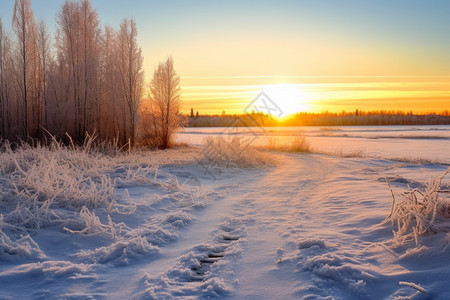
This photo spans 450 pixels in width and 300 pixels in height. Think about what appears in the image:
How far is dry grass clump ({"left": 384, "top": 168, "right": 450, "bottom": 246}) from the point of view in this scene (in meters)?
3.17

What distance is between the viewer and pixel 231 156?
11367 mm

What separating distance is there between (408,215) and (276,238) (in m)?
1.46

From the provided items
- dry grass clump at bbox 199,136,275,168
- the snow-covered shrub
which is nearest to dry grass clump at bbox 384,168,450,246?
the snow-covered shrub

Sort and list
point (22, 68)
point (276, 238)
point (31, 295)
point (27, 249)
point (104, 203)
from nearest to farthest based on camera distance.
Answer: point (31, 295), point (27, 249), point (276, 238), point (104, 203), point (22, 68)

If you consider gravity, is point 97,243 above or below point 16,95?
below

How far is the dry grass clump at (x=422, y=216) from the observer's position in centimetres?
317

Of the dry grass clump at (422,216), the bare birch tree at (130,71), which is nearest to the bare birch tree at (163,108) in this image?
the bare birch tree at (130,71)

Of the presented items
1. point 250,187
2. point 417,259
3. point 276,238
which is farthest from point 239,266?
point 250,187

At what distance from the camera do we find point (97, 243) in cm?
362

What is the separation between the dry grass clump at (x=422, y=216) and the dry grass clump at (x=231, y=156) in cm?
718

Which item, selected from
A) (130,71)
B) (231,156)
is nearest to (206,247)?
(231,156)

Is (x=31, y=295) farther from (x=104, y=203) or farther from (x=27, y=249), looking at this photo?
(x=104, y=203)

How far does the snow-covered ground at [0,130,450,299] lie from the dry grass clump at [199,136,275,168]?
14.5 ft

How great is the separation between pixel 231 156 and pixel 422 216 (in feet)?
27.5
